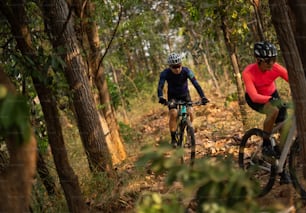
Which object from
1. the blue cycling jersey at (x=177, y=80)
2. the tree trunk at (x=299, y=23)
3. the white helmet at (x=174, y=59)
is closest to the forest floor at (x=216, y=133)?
the blue cycling jersey at (x=177, y=80)

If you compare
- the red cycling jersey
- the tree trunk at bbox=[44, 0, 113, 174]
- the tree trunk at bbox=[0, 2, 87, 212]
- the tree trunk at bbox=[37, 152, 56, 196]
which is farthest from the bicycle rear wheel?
the tree trunk at bbox=[37, 152, 56, 196]

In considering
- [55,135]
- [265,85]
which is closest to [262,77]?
[265,85]

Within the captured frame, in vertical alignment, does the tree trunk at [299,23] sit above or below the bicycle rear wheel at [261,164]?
above

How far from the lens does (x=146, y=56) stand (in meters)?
26.4

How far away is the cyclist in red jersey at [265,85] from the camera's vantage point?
16.6 ft

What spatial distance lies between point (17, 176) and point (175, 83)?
226 inches

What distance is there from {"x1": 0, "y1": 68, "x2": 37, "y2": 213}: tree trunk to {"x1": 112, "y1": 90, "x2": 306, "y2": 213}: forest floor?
0.56 m

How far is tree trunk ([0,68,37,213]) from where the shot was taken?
74.6 inches

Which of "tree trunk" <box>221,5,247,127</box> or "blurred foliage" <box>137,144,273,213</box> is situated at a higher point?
"tree trunk" <box>221,5,247,127</box>

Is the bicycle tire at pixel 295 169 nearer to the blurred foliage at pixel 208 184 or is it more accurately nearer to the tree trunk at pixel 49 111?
the tree trunk at pixel 49 111

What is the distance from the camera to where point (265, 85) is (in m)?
5.43

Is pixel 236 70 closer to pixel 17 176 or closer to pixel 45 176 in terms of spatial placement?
A: pixel 45 176

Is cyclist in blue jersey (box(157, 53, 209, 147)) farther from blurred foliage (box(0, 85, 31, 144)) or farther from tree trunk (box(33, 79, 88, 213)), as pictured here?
blurred foliage (box(0, 85, 31, 144))

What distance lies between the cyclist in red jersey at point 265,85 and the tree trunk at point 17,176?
3486 mm
